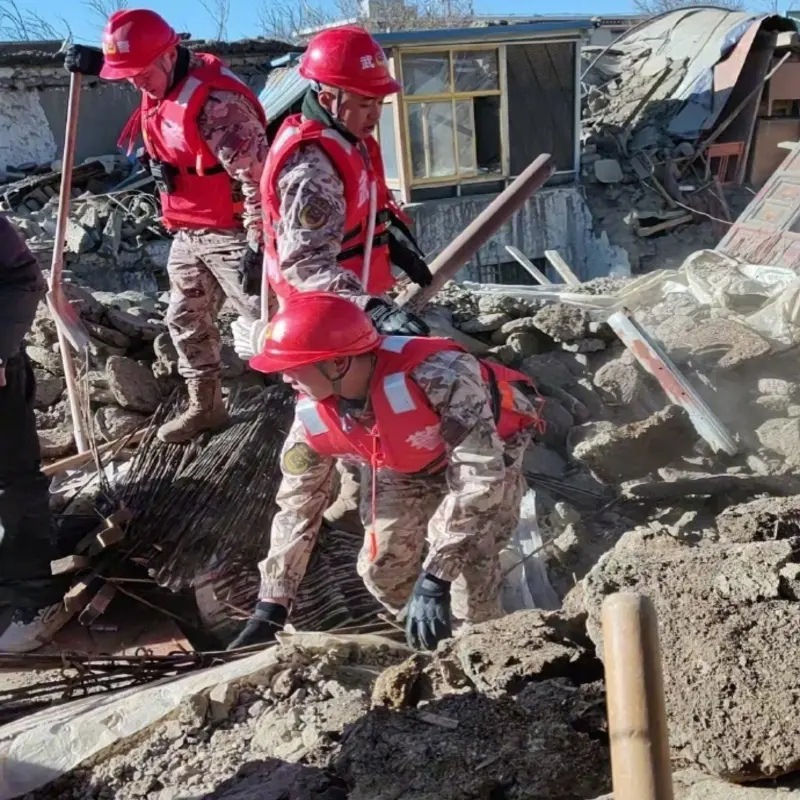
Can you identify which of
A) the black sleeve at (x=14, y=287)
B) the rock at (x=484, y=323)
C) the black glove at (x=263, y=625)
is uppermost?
the black sleeve at (x=14, y=287)

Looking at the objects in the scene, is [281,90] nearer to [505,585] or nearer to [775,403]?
[775,403]

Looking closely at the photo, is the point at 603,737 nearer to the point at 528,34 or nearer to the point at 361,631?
the point at 361,631

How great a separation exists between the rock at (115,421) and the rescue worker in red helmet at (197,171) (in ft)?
1.32

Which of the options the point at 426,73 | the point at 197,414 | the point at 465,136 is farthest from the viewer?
the point at 465,136

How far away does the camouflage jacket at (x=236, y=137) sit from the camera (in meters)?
4.21

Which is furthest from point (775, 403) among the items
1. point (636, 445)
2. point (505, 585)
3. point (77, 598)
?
point (77, 598)

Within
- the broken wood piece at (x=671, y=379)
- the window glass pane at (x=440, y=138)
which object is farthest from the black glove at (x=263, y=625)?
the window glass pane at (x=440, y=138)

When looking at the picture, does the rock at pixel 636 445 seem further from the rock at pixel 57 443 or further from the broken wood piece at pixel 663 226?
the broken wood piece at pixel 663 226

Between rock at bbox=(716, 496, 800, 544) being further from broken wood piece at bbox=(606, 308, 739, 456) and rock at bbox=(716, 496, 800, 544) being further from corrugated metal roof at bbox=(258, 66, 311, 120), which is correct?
corrugated metal roof at bbox=(258, 66, 311, 120)

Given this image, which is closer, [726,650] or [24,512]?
[726,650]

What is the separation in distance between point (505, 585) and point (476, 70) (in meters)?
10.6

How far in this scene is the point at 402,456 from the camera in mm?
3227

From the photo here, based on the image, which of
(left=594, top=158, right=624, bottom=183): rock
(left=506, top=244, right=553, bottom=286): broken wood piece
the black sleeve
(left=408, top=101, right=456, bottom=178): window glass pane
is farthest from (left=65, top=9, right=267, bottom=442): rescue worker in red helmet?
(left=594, top=158, right=624, bottom=183): rock

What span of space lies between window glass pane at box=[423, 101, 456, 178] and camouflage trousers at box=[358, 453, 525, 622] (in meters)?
10.2
